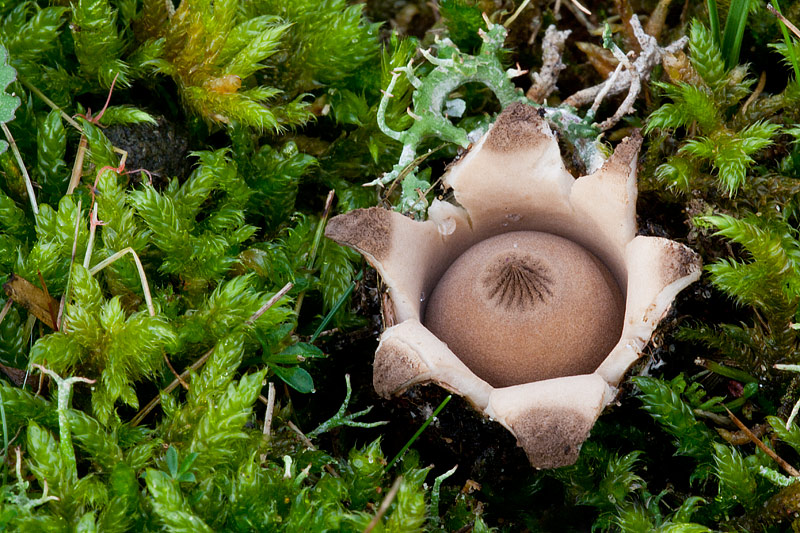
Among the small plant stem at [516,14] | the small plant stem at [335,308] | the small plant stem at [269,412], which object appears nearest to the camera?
the small plant stem at [269,412]

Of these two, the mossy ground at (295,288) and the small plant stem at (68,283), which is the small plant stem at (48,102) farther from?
the small plant stem at (68,283)

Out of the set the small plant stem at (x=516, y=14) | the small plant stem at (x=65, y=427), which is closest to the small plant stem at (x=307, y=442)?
the small plant stem at (x=65, y=427)

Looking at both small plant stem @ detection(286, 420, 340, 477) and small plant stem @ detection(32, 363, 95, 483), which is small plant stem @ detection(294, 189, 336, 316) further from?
small plant stem @ detection(32, 363, 95, 483)

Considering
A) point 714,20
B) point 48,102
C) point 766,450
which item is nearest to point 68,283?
point 48,102

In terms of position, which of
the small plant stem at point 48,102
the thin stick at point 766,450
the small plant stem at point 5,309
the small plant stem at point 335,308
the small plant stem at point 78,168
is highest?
the small plant stem at point 48,102

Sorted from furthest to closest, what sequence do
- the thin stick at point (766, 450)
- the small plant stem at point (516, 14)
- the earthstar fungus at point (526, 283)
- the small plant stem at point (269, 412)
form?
the small plant stem at point (516, 14), the small plant stem at point (269, 412), the thin stick at point (766, 450), the earthstar fungus at point (526, 283)

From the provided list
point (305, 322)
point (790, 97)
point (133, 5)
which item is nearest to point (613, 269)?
point (790, 97)

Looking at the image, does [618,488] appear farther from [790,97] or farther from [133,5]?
[133,5]
